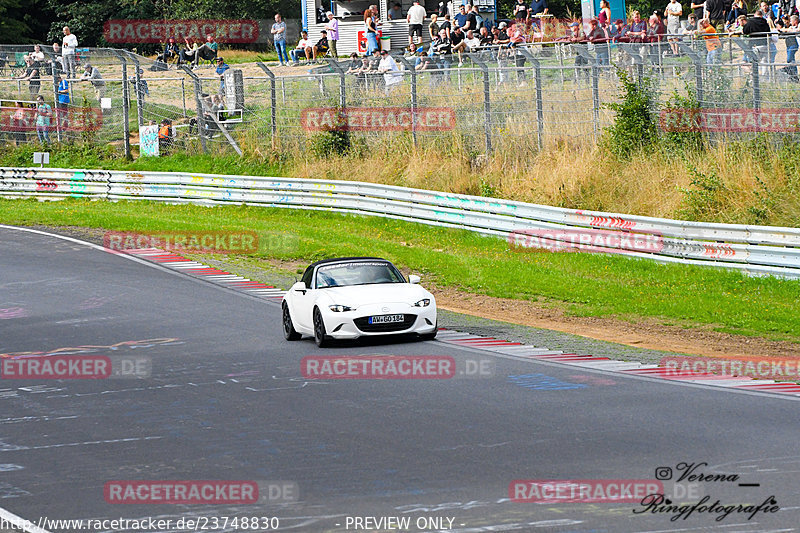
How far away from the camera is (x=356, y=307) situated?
15.9m

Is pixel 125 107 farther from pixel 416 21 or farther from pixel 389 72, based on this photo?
pixel 389 72

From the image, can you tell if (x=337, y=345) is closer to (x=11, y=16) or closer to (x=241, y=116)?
(x=241, y=116)

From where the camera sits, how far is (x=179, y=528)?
810 cm

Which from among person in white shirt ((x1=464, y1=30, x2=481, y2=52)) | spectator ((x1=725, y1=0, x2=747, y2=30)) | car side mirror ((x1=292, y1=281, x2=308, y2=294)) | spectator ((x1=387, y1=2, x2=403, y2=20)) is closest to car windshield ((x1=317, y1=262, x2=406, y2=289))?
car side mirror ((x1=292, y1=281, x2=308, y2=294))

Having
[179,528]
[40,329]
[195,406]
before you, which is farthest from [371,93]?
[179,528]

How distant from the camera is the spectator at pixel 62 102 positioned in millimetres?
40750

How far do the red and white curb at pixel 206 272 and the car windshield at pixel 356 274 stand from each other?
4.11 metres

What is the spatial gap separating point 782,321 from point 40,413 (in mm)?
10596

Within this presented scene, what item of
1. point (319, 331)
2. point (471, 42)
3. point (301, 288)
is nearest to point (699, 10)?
point (471, 42)

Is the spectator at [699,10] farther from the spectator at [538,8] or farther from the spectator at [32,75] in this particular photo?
the spectator at [32,75]

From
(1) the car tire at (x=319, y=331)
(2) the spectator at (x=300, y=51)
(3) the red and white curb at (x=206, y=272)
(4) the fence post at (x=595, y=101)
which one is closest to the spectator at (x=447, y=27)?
(4) the fence post at (x=595, y=101)

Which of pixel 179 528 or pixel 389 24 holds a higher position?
pixel 389 24

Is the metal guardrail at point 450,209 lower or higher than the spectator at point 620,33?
lower

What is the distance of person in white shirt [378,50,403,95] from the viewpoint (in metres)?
31.1
